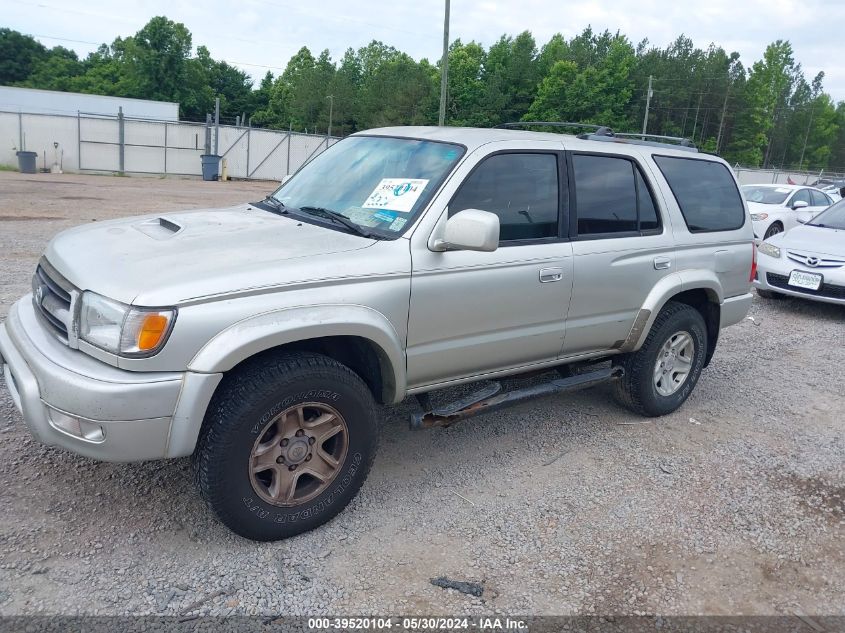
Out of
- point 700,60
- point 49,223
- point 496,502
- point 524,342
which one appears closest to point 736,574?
point 496,502

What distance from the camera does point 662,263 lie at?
4523 millimetres

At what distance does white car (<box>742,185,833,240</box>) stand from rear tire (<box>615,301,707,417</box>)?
352 inches

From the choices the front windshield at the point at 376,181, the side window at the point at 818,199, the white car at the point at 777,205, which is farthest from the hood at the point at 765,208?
the front windshield at the point at 376,181

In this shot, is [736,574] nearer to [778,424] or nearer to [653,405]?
[653,405]

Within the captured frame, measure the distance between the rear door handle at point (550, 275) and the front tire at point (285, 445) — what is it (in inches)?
49.2

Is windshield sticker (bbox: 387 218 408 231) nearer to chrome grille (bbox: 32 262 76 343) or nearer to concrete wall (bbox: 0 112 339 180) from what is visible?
chrome grille (bbox: 32 262 76 343)

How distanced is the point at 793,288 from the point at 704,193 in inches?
182

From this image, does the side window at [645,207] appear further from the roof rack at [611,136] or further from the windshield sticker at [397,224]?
the windshield sticker at [397,224]

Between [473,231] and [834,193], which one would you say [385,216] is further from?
[834,193]

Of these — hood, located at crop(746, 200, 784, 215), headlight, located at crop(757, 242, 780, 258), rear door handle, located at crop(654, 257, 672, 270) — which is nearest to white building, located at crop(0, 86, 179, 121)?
hood, located at crop(746, 200, 784, 215)

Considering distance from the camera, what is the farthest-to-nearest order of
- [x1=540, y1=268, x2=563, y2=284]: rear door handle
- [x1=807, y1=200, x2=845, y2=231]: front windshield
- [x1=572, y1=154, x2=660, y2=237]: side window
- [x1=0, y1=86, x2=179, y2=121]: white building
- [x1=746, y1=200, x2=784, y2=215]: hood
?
[x1=0, y1=86, x2=179, y2=121]: white building → [x1=746, y1=200, x2=784, y2=215]: hood → [x1=807, y1=200, x2=845, y2=231]: front windshield → [x1=572, y1=154, x2=660, y2=237]: side window → [x1=540, y1=268, x2=563, y2=284]: rear door handle

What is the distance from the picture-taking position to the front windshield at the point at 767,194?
1412 cm

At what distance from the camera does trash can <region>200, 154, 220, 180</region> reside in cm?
2831

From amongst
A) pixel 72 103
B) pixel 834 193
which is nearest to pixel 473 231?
pixel 834 193
